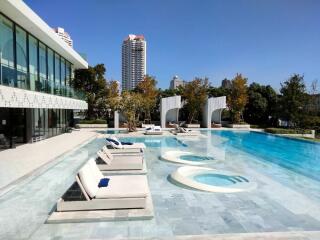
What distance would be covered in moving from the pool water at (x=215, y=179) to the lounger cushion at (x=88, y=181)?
4242 millimetres

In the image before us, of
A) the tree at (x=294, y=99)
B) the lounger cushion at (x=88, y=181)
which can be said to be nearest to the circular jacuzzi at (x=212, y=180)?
the lounger cushion at (x=88, y=181)

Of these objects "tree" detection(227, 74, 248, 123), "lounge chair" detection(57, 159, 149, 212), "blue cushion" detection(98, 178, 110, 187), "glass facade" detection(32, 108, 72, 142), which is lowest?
"lounge chair" detection(57, 159, 149, 212)

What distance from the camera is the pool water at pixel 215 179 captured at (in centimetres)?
1001

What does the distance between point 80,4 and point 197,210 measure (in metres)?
15.6

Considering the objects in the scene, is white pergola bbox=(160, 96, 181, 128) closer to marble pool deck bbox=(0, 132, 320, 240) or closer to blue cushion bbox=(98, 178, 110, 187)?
marble pool deck bbox=(0, 132, 320, 240)

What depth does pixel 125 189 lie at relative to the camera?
23.8 ft

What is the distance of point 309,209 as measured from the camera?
723cm

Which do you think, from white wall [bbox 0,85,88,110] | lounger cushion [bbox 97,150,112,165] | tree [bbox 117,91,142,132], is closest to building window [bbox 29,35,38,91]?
white wall [bbox 0,85,88,110]

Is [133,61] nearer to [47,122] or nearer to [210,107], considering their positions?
[210,107]

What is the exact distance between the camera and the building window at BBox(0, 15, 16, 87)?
12598 millimetres

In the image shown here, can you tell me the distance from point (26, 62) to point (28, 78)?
220 cm

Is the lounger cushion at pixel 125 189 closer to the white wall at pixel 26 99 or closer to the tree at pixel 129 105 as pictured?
the white wall at pixel 26 99

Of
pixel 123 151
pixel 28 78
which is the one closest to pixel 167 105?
pixel 28 78

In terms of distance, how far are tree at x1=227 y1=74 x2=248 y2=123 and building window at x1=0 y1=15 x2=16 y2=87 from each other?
2744cm
